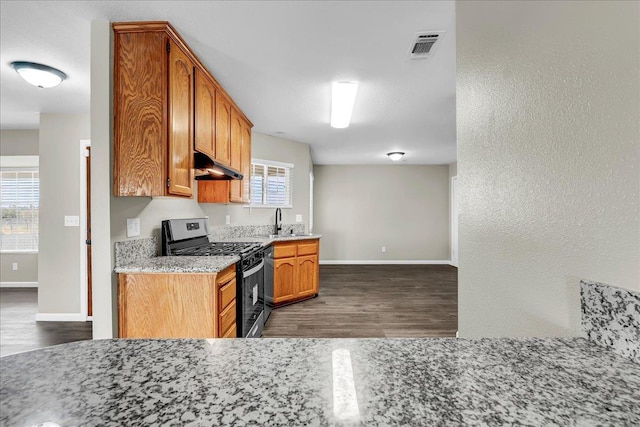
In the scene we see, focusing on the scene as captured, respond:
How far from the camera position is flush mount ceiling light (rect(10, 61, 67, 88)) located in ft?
7.93

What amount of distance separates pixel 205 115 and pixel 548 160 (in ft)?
8.12

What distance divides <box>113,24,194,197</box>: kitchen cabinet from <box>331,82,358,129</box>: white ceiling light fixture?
1.51 metres

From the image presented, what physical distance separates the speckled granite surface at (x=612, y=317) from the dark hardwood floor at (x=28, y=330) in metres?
3.71

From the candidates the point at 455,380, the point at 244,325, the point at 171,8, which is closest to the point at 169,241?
the point at 244,325

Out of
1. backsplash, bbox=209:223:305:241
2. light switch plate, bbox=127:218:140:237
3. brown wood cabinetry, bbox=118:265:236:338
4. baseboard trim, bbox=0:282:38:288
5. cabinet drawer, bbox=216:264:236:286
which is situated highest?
light switch plate, bbox=127:218:140:237

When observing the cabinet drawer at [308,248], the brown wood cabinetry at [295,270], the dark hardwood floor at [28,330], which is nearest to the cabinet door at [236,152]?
the brown wood cabinetry at [295,270]

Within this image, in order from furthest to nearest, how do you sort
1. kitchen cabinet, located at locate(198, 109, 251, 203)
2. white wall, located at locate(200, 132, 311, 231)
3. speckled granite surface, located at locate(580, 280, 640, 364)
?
white wall, located at locate(200, 132, 311, 231), kitchen cabinet, located at locate(198, 109, 251, 203), speckled granite surface, located at locate(580, 280, 640, 364)

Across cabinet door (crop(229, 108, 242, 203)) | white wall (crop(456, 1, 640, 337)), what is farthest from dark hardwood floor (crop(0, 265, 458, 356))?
white wall (crop(456, 1, 640, 337))

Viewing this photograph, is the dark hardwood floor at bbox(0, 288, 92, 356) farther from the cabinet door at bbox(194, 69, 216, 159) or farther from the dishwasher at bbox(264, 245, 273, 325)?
the cabinet door at bbox(194, 69, 216, 159)

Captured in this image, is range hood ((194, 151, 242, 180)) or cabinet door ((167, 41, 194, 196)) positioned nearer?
cabinet door ((167, 41, 194, 196))

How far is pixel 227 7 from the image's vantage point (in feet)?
5.81

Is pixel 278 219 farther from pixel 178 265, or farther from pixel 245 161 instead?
pixel 178 265

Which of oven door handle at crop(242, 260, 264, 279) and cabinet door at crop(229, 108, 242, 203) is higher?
cabinet door at crop(229, 108, 242, 203)

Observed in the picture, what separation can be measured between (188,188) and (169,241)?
543mm
